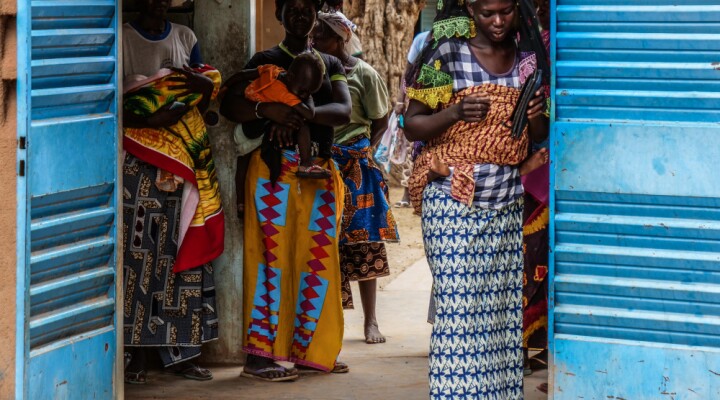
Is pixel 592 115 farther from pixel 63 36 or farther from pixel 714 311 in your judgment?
pixel 63 36

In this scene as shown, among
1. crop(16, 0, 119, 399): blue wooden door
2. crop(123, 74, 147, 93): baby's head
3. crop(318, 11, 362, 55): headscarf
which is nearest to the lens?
crop(16, 0, 119, 399): blue wooden door

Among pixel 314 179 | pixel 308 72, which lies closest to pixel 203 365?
pixel 314 179

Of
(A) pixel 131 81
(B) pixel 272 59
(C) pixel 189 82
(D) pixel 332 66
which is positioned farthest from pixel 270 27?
(A) pixel 131 81

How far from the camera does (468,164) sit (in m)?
4.44

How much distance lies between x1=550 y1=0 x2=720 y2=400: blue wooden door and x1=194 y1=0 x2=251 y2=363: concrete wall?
8.36 feet

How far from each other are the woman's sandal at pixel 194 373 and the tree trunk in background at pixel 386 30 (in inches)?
390

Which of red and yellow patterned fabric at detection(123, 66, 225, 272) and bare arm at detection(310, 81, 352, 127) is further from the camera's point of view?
bare arm at detection(310, 81, 352, 127)

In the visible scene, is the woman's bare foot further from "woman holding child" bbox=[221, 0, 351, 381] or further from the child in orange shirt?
the child in orange shirt

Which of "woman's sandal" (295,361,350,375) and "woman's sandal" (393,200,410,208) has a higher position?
"woman's sandal" (393,200,410,208)

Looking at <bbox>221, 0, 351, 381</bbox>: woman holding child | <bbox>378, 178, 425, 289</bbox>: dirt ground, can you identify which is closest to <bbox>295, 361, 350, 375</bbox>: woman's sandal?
<bbox>221, 0, 351, 381</bbox>: woman holding child

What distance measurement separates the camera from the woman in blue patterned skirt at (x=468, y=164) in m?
4.41

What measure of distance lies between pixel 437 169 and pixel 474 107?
318 millimetres

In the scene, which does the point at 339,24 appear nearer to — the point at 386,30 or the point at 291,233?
the point at 291,233

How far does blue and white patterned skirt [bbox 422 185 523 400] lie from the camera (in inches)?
174
